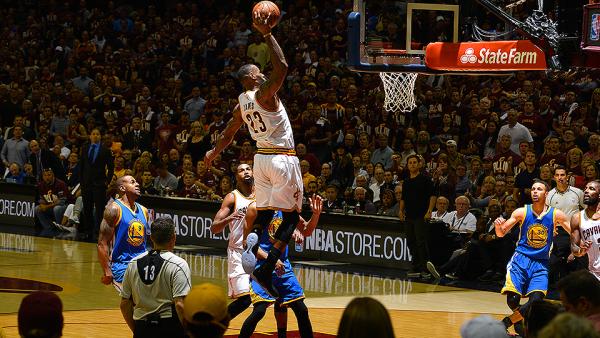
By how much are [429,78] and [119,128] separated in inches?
266

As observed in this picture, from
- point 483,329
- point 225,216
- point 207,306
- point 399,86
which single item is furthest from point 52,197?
point 483,329

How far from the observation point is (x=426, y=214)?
16125mm

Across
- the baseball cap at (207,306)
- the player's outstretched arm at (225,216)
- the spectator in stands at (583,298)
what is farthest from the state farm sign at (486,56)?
the baseball cap at (207,306)

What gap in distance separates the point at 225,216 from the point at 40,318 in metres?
5.13

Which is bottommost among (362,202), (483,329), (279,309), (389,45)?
(279,309)

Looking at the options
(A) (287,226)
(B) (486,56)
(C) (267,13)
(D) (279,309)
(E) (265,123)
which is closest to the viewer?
(C) (267,13)

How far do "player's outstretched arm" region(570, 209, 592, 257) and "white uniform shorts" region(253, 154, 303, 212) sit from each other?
12.1 ft

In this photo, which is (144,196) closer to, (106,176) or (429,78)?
(106,176)

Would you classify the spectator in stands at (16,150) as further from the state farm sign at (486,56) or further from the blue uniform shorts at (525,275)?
the blue uniform shorts at (525,275)

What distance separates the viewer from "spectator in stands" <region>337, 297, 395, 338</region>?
4684 mm

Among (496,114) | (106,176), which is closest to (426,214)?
(496,114)

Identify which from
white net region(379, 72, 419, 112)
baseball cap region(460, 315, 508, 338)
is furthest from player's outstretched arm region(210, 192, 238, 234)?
baseball cap region(460, 315, 508, 338)

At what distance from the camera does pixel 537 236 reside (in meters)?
11.4

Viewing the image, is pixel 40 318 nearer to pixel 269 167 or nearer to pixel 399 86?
pixel 269 167
